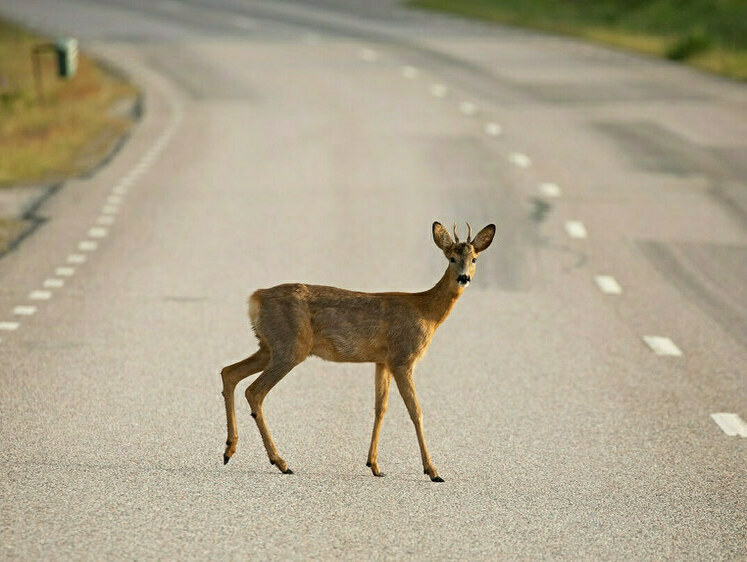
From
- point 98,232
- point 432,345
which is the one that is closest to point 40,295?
point 98,232

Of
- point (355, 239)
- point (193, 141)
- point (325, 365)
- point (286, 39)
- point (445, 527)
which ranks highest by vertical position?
point (445, 527)

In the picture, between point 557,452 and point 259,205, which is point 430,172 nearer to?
point 259,205

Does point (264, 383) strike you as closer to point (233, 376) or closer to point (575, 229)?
point (233, 376)

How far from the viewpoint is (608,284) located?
15.8 meters

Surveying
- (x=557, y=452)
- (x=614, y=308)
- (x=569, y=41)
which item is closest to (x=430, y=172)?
(x=614, y=308)

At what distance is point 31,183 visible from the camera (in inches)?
854

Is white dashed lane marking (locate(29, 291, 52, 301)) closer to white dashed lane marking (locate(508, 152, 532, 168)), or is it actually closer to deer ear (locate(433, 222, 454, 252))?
deer ear (locate(433, 222, 454, 252))

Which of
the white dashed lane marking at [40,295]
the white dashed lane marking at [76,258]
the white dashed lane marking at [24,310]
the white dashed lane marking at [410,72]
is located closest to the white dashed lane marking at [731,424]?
the white dashed lane marking at [24,310]

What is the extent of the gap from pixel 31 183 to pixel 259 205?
3.83 meters

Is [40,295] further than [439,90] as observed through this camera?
No

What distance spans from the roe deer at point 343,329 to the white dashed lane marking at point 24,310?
5376 millimetres

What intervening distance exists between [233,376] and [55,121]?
20410mm

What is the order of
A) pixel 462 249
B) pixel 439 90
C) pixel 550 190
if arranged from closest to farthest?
pixel 462 249 → pixel 550 190 → pixel 439 90

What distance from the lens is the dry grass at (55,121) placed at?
2356cm
